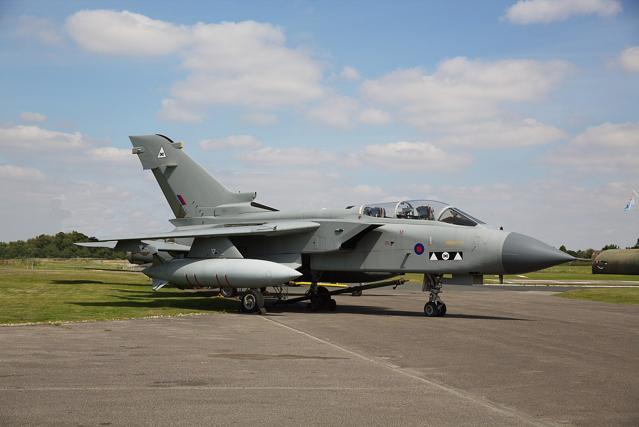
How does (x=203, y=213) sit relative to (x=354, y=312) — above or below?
above

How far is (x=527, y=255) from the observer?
52.9 ft

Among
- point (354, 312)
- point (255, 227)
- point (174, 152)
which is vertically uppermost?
point (174, 152)

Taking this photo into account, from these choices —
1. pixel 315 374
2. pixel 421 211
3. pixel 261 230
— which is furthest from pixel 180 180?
pixel 315 374

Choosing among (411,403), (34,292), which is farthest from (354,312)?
(411,403)

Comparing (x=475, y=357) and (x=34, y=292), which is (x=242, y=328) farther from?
(x=34, y=292)

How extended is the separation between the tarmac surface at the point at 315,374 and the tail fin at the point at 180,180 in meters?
9.22

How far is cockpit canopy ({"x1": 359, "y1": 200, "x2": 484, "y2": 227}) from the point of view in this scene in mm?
17750

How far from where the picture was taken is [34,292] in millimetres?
23078

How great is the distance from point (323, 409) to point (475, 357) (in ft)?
14.6

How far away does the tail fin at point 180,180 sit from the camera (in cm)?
2377

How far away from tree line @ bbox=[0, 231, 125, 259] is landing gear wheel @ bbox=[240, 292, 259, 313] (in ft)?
301

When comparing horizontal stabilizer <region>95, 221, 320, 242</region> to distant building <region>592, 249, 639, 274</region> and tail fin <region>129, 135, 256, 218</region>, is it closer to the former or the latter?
tail fin <region>129, 135, 256, 218</region>

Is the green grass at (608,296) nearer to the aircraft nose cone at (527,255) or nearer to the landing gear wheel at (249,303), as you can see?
the aircraft nose cone at (527,255)

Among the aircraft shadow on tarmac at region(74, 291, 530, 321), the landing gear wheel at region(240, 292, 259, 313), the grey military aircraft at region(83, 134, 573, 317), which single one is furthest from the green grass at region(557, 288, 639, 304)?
the landing gear wheel at region(240, 292, 259, 313)
